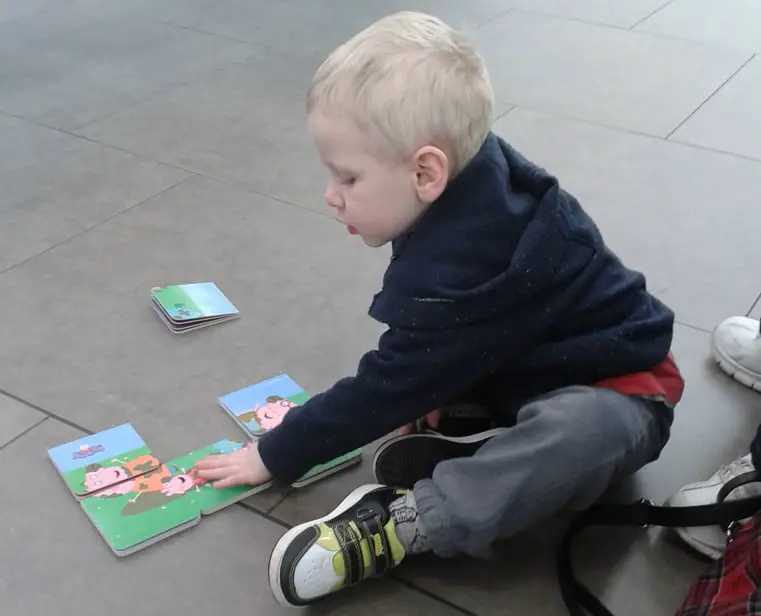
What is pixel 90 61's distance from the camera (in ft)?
7.88

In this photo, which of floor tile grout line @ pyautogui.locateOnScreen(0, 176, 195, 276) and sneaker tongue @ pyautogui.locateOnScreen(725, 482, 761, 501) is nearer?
sneaker tongue @ pyautogui.locateOnScreen(725, 482, 761, 501)

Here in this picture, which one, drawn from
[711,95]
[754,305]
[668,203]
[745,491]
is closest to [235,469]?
[745,491]

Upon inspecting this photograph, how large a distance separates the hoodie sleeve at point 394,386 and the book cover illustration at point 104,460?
0.21m

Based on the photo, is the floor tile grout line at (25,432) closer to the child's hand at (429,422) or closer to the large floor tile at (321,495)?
the large floor tile at (321,495)

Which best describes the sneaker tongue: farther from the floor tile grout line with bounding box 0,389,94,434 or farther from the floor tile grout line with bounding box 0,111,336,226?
the floor tile grout line with bounding box 0,111,336,226

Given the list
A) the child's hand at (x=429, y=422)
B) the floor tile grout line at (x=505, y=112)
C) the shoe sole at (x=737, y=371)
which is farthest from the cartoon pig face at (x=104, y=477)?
the floor tile grout line at (x=505, y=112)

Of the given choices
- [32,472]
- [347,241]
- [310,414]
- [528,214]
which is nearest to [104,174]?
[347,241]

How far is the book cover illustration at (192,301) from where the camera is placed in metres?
1.38

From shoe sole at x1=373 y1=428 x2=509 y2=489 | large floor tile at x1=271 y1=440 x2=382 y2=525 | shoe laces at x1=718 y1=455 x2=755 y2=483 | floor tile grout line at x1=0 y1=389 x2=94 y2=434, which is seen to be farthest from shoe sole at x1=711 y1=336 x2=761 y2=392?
floor tile grout line at x1=0 y1=389 x2=94 y2=434

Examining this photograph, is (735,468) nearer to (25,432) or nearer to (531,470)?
(531,470)

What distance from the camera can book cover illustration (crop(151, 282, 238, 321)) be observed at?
138 cm

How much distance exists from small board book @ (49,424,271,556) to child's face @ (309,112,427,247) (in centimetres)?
37

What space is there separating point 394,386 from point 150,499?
0.35m

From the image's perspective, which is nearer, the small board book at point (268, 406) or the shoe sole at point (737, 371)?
the small board book at point (268, 406)
